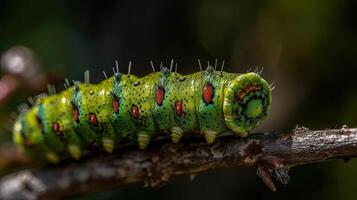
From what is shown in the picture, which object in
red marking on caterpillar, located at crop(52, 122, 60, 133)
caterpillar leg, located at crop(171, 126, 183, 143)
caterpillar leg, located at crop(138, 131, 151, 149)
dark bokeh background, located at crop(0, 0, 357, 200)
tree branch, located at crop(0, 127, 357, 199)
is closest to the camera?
tree branch, located at crop(0, 127, 357, 199)

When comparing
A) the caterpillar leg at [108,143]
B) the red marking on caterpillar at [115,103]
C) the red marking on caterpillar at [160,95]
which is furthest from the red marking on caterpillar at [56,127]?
the red marking on caterpillar at [160,95]

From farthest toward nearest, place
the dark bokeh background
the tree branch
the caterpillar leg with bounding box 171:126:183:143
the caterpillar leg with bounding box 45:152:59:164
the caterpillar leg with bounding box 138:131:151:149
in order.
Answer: the dark bokeh background
the caterpillar leg with bounding box 45:152:59:164
the caterpillar leg with bounding box 138:131:151:149
the caterpillar leg with bounding box 171:126:183:143
the tree branch

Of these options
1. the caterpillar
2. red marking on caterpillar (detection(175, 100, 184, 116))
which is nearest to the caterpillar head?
the caterpillar

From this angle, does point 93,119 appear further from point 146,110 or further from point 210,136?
point 210,136

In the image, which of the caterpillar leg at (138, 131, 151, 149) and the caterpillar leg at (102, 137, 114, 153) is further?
the caterpillar leg at (102, 137, 114, 153)

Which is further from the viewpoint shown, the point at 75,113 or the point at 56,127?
the point at 56,127

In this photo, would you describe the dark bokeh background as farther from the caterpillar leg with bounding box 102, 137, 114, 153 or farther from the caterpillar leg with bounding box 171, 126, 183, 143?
the caterpillar leg with bounding box 171, 126, 183, 143

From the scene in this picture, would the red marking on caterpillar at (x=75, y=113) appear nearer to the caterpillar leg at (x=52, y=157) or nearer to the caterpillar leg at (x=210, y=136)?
the caterpillar leg at (x=52, y=157)

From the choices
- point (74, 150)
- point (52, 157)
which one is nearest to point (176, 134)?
point (74, 150)
